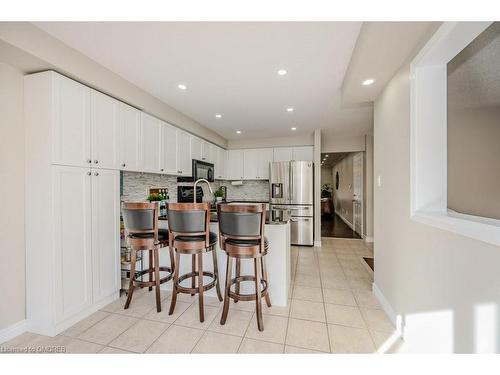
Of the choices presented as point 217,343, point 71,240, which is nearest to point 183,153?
point 71,240

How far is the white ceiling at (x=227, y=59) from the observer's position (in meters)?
1.56

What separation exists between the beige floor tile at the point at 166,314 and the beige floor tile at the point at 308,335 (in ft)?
3.42

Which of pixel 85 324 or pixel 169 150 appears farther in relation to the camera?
pixel 169 150

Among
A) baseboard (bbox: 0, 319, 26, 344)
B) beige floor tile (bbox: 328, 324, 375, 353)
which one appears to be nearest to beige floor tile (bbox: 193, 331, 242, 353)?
beige floor tile (bbox: 328, 324, 375, 353)

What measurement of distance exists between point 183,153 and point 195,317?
8.03 ft

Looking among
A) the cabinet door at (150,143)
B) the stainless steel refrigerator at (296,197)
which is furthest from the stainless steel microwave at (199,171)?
the stainless steel refrigerator at (296,197)

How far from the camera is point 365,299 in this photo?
Answer: 2.29m

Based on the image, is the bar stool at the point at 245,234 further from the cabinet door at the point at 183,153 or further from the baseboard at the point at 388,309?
the cabinet door at the point at 183,153

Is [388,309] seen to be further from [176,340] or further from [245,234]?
[176,340]

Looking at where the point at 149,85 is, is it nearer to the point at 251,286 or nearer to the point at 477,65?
the point at 251,286

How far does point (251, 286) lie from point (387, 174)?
5.96ft

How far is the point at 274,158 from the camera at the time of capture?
16.6 feet

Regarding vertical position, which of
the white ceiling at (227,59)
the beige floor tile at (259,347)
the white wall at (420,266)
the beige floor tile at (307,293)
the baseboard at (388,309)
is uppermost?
the white ceiling at (227,59)
